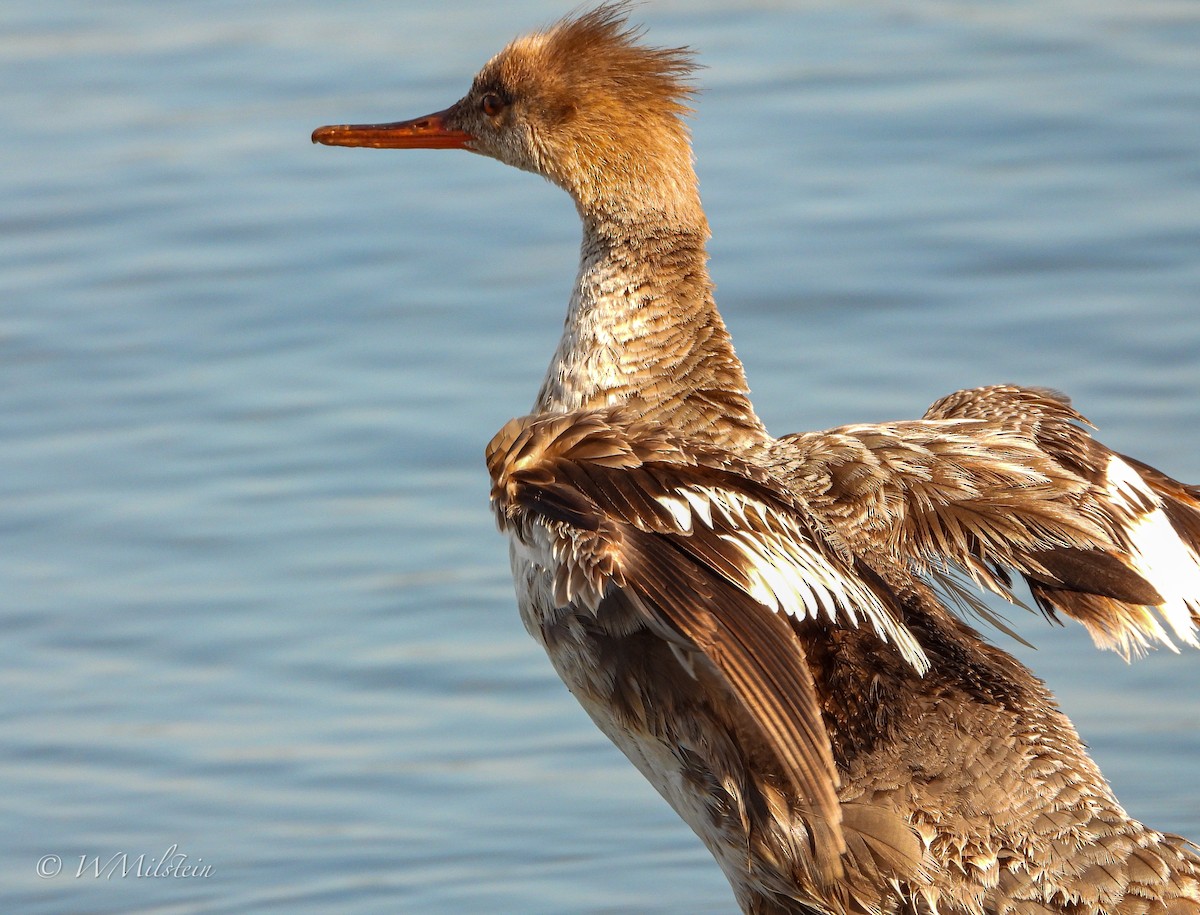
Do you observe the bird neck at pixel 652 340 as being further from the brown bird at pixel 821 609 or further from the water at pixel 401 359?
the water at pixel 401 359

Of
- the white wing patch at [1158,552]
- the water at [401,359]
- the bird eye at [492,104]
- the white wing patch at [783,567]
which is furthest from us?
the water at [401,359]

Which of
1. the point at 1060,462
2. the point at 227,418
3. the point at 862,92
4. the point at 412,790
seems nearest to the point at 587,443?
the point at 1060,462

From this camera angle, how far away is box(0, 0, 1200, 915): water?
714cm

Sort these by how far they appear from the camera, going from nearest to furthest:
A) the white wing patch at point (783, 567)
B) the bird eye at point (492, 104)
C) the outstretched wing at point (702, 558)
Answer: the outstretched wing at point (702, 558)
the white wing patch at point (783, 567)
the bird eye at point (492, 104)

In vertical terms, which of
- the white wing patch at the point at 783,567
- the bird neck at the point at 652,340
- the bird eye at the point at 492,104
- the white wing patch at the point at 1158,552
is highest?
the bird eye at the point at 492,104

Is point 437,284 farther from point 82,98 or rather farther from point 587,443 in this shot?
point 587,443

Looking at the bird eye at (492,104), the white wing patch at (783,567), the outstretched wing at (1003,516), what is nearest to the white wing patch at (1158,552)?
the outstretched wing at (1003,516)

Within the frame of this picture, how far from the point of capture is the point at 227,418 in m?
9.05

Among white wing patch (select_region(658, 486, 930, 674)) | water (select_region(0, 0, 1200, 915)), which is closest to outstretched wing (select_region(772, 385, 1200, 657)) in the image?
white wing patch (select_region(658, 486, 930, 674))

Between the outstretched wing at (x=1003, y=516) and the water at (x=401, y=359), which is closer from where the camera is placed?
the outstretched wing at (x=1003, y=516)

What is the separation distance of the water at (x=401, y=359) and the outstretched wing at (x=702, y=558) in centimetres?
204

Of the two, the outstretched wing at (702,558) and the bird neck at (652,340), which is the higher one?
the bird neck at (652,340)

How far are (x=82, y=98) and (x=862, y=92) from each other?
416cm

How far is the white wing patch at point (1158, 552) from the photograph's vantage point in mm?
5641
